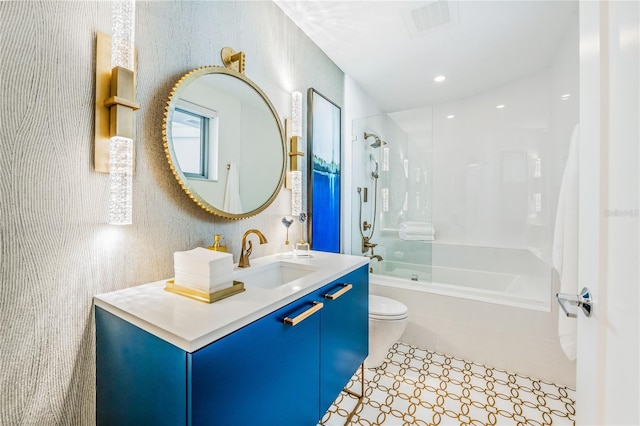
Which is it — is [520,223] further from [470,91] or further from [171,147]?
[171,147]

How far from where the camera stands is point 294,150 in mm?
1784

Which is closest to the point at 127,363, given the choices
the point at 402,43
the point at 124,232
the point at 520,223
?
the point at 124,232

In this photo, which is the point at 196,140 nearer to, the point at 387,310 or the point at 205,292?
the point at 205,292

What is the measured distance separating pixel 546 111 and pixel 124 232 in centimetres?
351

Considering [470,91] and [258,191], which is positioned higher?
[470,91]

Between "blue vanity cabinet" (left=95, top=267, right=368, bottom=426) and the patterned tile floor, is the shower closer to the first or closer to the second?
the patterned tile floor

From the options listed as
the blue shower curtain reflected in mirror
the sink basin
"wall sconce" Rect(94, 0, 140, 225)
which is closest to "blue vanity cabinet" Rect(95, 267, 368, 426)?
the sink basin

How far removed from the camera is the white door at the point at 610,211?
48cm

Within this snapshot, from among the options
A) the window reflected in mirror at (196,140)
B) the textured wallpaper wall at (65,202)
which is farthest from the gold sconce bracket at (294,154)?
the textured wallpaper wall at (65,202)

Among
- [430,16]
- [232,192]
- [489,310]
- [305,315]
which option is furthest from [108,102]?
[489,310]

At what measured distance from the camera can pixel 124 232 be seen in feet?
3.20

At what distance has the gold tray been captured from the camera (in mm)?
839

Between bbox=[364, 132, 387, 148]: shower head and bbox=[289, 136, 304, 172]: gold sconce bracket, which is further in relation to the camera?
bbox=[364, 132, 387, 148]: shower head

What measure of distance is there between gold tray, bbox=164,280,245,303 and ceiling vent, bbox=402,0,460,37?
197 cm
